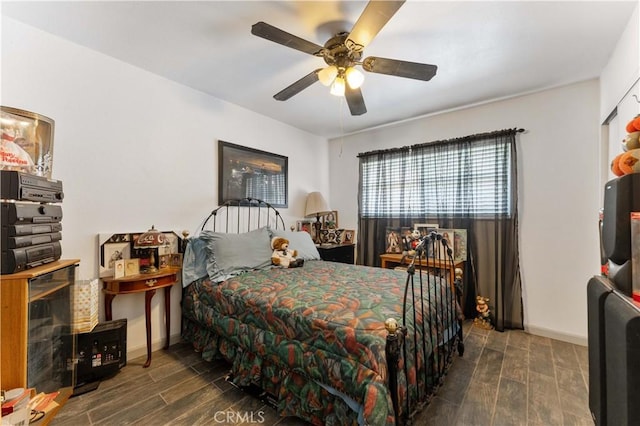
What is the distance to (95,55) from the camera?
2.19 meters

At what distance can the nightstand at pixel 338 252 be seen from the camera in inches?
148

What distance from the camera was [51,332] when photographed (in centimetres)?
168

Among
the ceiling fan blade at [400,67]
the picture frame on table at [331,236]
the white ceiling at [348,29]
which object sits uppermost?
the white ceiling at [348,29]

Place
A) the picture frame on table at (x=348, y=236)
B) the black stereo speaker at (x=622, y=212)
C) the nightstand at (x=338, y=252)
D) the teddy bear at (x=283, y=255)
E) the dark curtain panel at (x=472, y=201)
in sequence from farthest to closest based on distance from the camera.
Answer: the picture frame on table at (x=348, y=236) < the nightstand at (x=338, y=252) < the dark curtain panel at (x=472, y=201) < the teddy bear at (x=283, y=255) < the black stereo speaker at (x=622, y=212)

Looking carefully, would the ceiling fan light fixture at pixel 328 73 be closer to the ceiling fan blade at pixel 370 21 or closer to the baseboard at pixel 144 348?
the ceiling fan blade at pixel 370 21

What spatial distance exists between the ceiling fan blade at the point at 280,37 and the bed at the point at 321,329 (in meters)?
1.48

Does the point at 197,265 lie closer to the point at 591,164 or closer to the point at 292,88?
the point at 292,88

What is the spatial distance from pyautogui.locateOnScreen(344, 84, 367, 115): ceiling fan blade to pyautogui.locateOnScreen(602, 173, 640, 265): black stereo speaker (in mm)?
1646

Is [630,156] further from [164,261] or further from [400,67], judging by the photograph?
[164,261]

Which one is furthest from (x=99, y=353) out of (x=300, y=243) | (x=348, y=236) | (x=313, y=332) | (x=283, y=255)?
(x=348, y=236)

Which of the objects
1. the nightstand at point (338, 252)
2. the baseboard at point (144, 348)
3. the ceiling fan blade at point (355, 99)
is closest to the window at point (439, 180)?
the nightstand at point (338, 252)

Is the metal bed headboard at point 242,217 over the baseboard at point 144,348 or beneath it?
over

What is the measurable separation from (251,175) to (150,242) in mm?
1457

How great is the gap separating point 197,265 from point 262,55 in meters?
2.00
